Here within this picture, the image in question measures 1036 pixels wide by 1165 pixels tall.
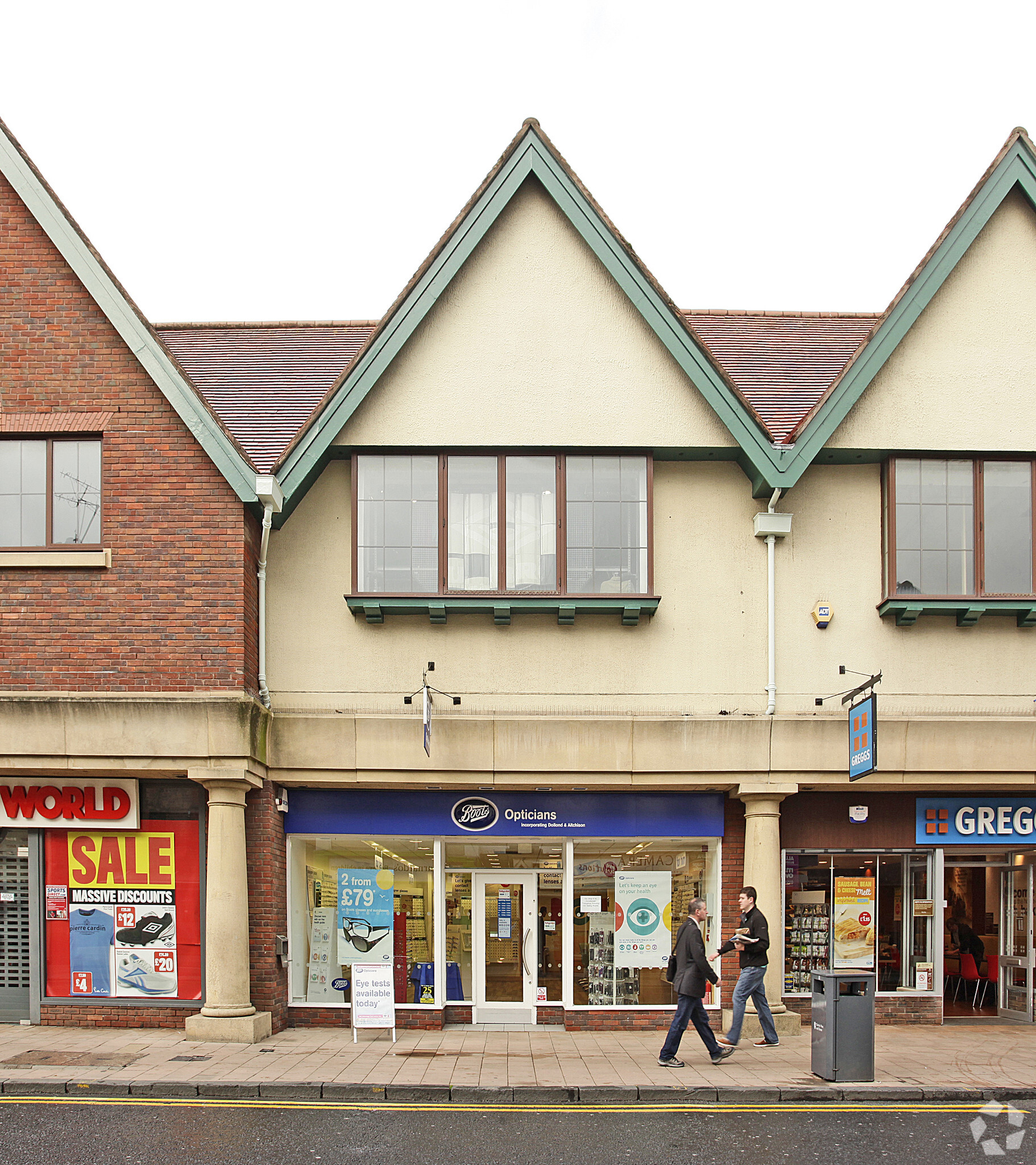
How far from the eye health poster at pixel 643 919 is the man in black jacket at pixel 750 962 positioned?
2.09 m

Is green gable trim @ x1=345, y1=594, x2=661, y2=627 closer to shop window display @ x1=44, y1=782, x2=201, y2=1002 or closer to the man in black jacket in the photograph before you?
shop window display @ x1=44, y1=782, x2=201, y2=1002

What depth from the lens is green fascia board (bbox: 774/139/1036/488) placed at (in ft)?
45.2

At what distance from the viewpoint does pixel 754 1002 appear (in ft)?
41.4

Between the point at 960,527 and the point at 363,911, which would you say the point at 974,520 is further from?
the point at 363,911

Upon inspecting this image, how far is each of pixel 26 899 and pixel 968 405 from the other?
12911mm

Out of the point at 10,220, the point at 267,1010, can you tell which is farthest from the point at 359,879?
the point at 10,220

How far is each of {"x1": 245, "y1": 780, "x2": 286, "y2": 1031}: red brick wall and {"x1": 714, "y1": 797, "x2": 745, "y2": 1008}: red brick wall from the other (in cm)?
535

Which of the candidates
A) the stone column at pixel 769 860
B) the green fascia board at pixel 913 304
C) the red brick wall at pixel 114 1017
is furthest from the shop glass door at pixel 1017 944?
the red brick wall at pixel 114 1017

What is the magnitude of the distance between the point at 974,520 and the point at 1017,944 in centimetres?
567

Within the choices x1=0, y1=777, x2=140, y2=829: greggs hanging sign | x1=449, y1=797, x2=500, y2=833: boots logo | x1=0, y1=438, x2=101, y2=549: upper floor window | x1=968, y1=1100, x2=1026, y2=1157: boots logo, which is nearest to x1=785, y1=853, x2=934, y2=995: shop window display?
x1=449, y1=797, x2=500, y2=833: boots logo

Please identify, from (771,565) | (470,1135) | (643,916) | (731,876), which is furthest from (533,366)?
(470,1135)

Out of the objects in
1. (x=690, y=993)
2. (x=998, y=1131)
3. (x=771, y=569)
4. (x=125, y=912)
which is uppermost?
(x=771, y=569)

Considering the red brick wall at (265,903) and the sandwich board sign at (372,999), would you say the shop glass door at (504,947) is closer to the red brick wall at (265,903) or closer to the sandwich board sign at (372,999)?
the sandwich board sign at (372,999)

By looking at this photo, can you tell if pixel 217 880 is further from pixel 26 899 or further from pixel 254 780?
pixel 26 899
